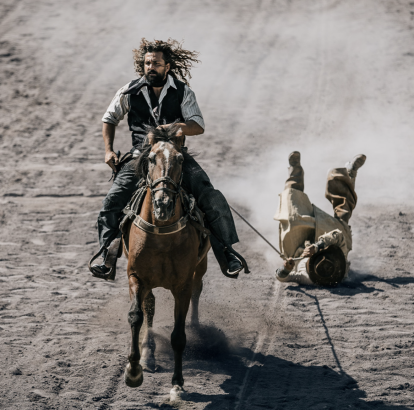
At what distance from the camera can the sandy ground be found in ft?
22.5

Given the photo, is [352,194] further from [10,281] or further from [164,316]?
[10,281]

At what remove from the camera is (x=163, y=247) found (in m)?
6.05

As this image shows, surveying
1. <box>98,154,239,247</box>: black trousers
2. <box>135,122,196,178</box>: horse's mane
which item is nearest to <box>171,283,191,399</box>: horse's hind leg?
<box>98,154,239,247</box>: black trousers

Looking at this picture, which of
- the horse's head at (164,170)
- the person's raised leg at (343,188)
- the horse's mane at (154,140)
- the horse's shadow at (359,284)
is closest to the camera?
the horse's head at (164,170)

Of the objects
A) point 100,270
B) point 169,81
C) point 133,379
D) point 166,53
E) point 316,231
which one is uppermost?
point 166,53

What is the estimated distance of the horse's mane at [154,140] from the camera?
588cm

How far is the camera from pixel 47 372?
685cm

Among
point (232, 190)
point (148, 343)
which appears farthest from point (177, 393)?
point (232, 190)

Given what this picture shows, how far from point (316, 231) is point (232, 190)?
14.9 feet

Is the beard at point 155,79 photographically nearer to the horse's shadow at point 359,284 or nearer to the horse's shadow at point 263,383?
the horse's shadow at point 263,383

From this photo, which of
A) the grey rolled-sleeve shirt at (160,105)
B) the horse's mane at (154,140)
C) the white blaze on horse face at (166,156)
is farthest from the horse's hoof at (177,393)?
the grey rolled-sleeve shirt at (160,105)

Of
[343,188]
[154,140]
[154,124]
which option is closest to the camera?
[154,140]

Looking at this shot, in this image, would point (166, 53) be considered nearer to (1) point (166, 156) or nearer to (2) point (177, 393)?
(1) point (166, 156)

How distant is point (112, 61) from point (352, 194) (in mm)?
13679
